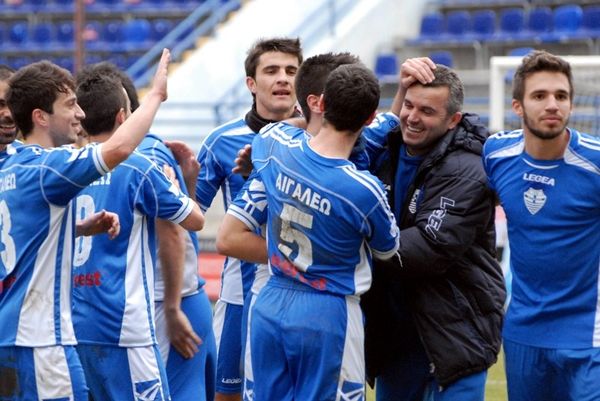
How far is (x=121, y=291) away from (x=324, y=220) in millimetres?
1307

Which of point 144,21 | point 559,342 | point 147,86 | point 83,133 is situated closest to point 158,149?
point 83,133

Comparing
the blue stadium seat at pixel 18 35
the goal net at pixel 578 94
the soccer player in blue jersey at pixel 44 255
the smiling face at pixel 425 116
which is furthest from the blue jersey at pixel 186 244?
the blue stadium seat at pixel 18 35

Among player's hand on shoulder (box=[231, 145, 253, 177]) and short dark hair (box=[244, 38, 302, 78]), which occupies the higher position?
short dark hair (box=[244, 38, 302, 78])

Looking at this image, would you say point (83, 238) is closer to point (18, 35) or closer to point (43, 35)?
point (43, 35)

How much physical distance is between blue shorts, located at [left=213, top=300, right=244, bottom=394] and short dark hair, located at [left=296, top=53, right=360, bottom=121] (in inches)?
73.3

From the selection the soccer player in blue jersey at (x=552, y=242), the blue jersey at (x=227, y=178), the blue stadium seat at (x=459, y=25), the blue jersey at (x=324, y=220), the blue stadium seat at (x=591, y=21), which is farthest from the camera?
the blue stadium seat at (x=459, y=25)

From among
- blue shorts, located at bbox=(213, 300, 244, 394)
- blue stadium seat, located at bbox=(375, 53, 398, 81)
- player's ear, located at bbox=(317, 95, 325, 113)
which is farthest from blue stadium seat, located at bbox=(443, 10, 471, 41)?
player's ear, located at bbox=(317, 95, 325, 113)

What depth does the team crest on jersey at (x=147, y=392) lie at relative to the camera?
226 inches

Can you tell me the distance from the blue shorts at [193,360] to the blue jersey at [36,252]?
1.34 metres

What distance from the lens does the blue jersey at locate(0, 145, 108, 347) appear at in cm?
514

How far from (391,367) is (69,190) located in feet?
6.06

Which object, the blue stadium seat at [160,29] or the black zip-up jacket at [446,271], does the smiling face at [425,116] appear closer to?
the black zip-up jacket at [446,271]

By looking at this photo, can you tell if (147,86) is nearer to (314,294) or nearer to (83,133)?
(83,133)

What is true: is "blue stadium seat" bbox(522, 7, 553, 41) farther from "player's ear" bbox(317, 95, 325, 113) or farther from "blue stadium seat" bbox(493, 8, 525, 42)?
"player's ear" bbox(317, 95, 325, 113)
